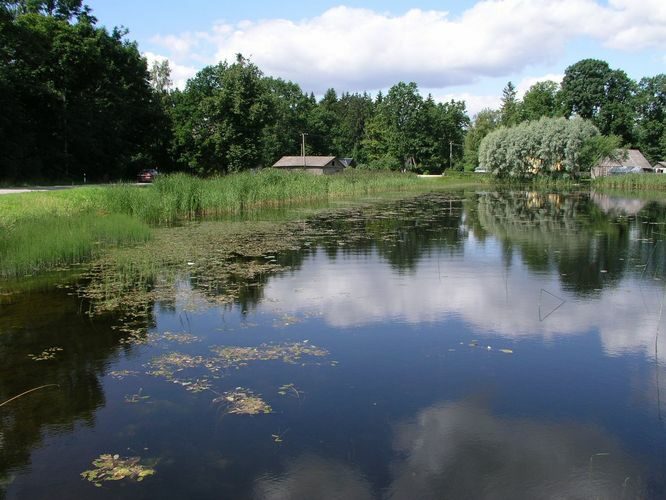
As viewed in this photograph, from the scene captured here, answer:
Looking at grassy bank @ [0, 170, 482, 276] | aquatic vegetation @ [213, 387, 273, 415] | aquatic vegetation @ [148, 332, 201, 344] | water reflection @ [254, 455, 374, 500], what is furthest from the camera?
grassy bank @ [0, 170, 482, 276]

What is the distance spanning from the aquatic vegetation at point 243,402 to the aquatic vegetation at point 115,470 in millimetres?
1077

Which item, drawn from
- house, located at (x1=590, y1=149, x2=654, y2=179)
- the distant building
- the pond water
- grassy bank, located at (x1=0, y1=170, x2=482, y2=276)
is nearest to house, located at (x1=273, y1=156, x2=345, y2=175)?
the distant building

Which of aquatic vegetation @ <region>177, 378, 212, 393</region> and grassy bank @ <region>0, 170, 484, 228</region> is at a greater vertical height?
grassy bank @ <region>0, 170, 484, 228</region>

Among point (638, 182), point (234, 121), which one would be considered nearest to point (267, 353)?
point (234, 121)

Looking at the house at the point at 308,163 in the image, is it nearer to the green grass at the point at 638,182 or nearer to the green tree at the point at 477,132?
the green tree at the point at 477,132

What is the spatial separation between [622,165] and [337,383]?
208 feet

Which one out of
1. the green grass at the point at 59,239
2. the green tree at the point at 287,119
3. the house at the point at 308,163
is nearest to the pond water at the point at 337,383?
the green grass at the point at 59,239

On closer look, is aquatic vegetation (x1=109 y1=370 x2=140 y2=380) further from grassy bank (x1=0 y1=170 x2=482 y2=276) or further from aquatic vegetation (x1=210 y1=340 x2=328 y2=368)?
grassy bank (x1=0 y1=170 x2=482 y2=276)

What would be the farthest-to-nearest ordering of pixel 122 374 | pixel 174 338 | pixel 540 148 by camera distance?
pixel 540 148 < pixel 174 338 < pixel 122 374

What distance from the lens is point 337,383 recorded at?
19.6 ft

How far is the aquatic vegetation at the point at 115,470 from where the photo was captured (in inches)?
167

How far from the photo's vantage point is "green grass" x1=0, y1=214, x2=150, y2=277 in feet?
36.8

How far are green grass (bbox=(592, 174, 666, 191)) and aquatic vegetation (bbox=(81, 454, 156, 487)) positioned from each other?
5117 cm

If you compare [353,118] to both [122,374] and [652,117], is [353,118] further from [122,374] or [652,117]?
[122,374]
